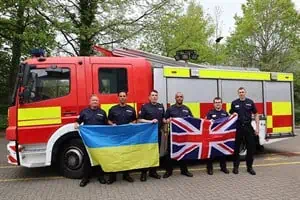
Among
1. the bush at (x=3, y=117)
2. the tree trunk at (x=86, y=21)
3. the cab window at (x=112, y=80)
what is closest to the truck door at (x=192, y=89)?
the cab window at (x=112, y=80)

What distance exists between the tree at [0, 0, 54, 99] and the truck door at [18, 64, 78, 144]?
10.5 m

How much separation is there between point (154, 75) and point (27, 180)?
3536 mm

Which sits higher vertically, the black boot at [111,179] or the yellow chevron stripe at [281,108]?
the yellow chevron stripe at [281,108]

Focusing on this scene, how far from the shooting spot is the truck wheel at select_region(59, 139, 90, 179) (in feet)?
29.6

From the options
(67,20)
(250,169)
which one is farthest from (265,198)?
(67,20)

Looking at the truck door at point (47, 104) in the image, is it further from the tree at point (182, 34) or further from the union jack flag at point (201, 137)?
the tree at point (182, 34)

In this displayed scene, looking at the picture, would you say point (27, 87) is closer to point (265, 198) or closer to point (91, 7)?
point (265, 198)

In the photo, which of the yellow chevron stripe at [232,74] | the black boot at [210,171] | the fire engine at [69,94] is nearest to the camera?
the fire engine at [69,94]

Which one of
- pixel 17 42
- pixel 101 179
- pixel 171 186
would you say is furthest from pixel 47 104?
pixel 17 42

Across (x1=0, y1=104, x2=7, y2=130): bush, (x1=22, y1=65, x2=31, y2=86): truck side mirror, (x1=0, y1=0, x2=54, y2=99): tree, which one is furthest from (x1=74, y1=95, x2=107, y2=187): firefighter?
(x1=0, y1=104, x2=7, y2=130): bush

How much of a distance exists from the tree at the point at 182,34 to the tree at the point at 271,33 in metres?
2.75

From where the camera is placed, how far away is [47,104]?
8977 millimetres

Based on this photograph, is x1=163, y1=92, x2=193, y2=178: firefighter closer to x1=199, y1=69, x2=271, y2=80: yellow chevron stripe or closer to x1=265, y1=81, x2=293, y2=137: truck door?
x1=199, y1=69, x2=271, y2=80: yellow chevron stripe

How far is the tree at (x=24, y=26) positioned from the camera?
757 inches
